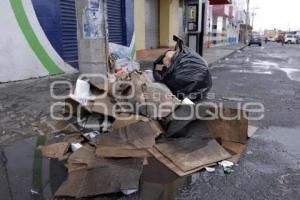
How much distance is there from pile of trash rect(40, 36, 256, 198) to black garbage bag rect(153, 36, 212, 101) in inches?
41.2

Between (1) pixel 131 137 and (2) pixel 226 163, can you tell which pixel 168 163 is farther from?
(2) pixel 226 163

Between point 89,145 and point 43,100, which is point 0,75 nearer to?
point 43,100

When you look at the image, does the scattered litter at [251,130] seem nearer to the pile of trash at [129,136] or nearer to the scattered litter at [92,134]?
the pile of trash at [129,136]

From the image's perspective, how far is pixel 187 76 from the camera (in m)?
6.00

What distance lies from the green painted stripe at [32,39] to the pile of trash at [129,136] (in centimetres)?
316

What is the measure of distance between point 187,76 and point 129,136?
266cm

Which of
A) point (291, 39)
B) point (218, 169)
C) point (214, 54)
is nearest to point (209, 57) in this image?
point (214, 54)

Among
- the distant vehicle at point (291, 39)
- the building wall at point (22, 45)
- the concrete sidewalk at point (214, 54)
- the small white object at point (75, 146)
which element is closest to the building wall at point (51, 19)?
the building wall at point (22, 45)

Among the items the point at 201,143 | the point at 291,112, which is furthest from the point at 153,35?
the point at 201,143

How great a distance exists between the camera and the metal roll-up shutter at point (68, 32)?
835 cm

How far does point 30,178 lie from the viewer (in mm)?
3139

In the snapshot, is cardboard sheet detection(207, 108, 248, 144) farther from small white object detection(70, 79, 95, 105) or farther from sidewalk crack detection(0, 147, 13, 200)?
sidewalk crack detection(0, 147, 13, 200)

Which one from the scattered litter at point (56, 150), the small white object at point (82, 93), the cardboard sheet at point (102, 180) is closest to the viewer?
the cardboard sheet at point (102, 180)

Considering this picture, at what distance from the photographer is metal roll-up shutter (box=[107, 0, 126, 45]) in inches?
428
